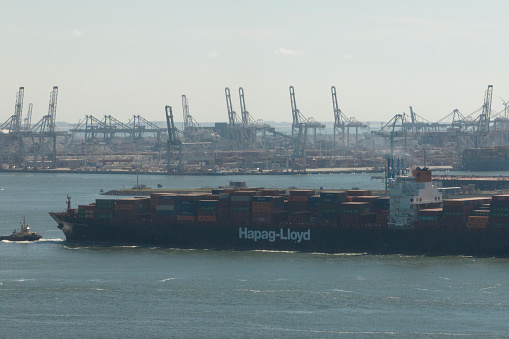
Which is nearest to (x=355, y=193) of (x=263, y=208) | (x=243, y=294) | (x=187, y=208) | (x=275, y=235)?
(x=263, y=208)

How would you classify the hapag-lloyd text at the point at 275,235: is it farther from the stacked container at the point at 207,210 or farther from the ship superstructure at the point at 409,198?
the ship superstructure at the point at 409,198

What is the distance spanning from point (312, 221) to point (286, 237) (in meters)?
2.06

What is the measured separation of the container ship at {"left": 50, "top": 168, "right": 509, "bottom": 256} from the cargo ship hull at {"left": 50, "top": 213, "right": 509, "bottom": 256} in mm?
60

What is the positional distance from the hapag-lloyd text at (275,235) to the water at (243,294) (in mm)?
1252

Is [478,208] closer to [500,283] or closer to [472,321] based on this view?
[500,283]

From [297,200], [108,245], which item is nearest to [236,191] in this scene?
[297,200]

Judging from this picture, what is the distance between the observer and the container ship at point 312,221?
196 ft

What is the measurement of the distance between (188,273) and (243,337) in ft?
46.4

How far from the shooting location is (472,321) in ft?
147

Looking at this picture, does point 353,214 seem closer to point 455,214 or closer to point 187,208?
point 455,214

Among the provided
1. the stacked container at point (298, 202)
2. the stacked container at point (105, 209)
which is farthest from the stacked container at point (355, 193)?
the stacked container at point (105, 209)

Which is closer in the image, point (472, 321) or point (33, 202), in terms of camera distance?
point (472, 321)

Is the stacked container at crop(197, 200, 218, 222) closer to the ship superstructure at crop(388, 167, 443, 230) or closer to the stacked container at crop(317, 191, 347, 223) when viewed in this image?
the stacked container at crop(317, 191, 347, 223)

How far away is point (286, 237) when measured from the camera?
63906mm
